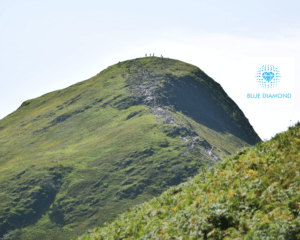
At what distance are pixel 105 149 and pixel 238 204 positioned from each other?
391ft

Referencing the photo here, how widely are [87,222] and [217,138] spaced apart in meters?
76.6

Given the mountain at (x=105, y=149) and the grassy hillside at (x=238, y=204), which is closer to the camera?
the grassy hillside at (x=238, y=204)

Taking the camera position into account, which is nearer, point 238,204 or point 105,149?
point 238,204

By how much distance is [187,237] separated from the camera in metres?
15.5

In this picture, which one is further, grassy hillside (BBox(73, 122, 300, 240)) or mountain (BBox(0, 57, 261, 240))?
mountain (BBox(0, 57, 261, 240))

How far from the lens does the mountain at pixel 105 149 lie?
107 meters

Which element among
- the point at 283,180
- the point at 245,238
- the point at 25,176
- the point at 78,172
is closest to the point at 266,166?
the point at 283,180

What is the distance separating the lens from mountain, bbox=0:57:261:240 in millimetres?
107125

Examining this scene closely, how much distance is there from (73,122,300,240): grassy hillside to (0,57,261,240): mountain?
2526 inches

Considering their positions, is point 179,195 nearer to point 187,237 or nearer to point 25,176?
point 187,237

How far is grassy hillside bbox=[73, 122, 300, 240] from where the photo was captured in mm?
13977

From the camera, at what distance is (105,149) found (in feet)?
435

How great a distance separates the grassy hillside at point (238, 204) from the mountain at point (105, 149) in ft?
210

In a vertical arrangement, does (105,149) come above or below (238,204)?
above
